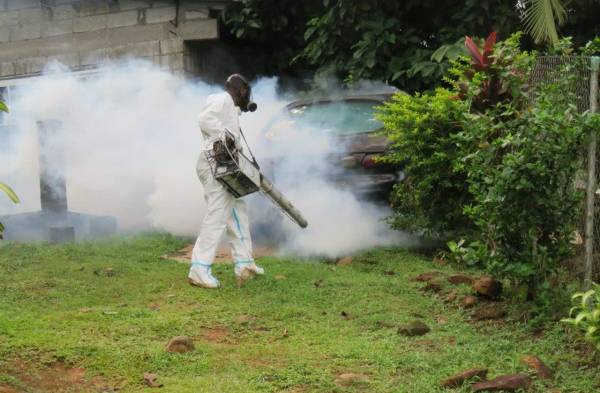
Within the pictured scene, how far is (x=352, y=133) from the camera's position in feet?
30.9

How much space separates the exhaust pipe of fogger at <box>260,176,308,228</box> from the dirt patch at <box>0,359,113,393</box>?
9.50 ft

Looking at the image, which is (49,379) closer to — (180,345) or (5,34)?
(180,345)

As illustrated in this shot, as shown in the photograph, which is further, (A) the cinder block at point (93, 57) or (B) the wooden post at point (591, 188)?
(A) the cinder block at point (93, 57)

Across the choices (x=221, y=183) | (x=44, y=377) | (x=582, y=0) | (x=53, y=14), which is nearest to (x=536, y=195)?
(x=221, y=183)

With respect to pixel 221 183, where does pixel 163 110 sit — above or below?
above

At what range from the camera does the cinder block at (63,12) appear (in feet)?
45.7

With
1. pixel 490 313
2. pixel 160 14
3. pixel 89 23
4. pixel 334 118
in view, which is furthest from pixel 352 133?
pixel 89 23

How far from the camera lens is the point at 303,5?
44.2 ft

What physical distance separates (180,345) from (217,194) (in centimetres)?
221

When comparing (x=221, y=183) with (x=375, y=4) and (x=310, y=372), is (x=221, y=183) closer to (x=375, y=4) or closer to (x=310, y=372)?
(x=310, y=372)

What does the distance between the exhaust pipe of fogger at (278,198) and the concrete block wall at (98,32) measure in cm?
606

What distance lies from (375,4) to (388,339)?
25.1 feet

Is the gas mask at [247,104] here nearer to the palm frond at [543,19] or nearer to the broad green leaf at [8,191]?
the broad green leaf at [8,191]

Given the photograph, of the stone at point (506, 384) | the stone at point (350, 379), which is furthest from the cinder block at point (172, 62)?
the stone at point (506, 384)
